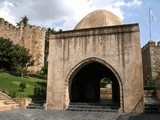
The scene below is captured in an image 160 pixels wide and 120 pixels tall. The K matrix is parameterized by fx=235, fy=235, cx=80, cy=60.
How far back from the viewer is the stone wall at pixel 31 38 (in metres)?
31.9

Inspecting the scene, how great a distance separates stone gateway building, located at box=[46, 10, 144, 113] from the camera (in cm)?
1272

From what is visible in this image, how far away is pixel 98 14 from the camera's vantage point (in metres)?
17.1

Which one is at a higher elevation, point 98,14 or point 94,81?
point 98,14

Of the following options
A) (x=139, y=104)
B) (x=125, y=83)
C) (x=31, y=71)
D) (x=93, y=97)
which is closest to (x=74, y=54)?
(x=125, y=83)

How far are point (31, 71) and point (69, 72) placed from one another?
20.9m

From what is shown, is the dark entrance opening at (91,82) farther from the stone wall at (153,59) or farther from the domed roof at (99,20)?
the stone wall at (153,59)

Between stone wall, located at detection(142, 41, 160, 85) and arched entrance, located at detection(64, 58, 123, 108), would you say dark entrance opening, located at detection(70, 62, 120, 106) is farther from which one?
stone wall, located at detection(142, 41, 160, 85)

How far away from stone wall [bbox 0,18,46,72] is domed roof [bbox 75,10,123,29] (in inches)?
662

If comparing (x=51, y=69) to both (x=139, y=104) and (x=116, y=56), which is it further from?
(x=139, y=104)

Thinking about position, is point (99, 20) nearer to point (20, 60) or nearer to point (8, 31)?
point (20, 60)

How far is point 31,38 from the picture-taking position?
35.6 m

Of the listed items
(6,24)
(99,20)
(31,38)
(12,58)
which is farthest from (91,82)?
(31,38)

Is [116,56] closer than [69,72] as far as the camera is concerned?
Yes

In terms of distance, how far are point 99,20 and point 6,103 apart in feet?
26.8
